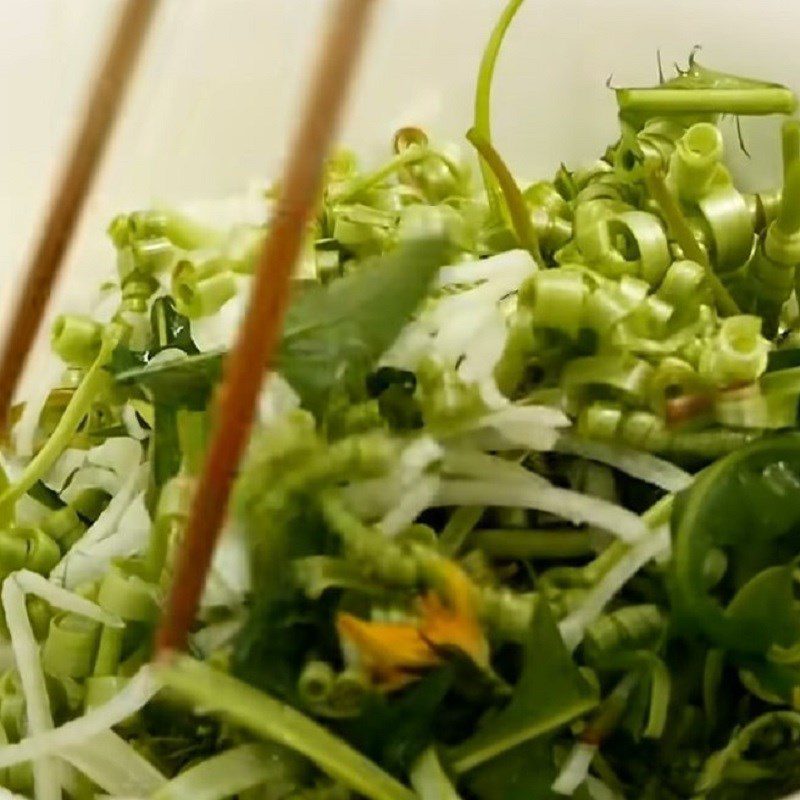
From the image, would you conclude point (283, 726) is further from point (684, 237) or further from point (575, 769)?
point (684, 237)

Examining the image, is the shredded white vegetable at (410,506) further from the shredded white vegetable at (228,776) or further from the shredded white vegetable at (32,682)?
the shredded white vegetable at (32,682)

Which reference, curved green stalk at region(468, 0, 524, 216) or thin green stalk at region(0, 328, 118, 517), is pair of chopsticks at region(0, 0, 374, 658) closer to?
thin green stalk at region(0, 328, 118, 517)

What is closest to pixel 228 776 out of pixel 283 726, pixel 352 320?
pixel 283 726

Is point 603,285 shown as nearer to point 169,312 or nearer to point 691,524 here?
point 691,524

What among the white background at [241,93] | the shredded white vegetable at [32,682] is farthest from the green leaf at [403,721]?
the white background at [241,93]

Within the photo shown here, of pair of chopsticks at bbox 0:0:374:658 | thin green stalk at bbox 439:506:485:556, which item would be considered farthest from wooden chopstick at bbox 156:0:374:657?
Answer: thin green stalk at bbox 439:506:485:556

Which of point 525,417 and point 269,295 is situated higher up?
point 269,295
